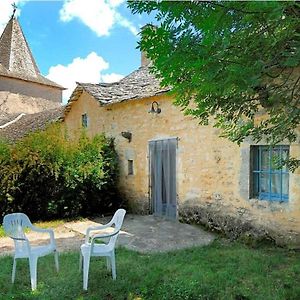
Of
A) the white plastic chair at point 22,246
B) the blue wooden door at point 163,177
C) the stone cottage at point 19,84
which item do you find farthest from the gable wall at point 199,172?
the stone cottage at point 19,84

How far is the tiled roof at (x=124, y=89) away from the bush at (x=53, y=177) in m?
1.88

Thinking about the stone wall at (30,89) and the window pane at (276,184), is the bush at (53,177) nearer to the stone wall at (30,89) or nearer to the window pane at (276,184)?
the window pane at (276,184)

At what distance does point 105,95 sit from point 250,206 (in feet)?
23.2

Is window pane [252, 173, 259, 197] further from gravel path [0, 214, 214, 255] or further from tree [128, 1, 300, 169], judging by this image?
tree [128, 1, 300, 169]

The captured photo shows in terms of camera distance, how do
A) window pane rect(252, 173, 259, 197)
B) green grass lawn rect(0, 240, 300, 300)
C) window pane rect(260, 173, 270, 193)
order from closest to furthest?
green grass lawn rect(0, 240, 300, 300)
window pane rect(260, 173, 270, 193)
window pane rect(252, 173, 259, 197)

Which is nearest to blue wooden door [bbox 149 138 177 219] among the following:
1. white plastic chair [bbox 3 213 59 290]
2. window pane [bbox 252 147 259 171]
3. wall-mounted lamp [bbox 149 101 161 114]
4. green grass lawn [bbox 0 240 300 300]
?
wall-mounted lamp [bbox 149 101 161 114]

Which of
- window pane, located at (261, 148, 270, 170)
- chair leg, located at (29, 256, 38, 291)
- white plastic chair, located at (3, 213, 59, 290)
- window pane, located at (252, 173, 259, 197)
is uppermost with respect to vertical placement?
window pane, located at (261, 148, 270, 170)

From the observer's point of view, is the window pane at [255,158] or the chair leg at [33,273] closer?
the chair leg at [33,273]

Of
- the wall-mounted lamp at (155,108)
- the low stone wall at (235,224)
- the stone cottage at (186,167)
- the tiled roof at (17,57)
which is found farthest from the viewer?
the tiled roof at (17,57)

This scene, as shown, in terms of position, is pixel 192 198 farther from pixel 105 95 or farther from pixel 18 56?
pixel 18 56

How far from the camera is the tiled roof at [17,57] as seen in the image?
85.9 ft

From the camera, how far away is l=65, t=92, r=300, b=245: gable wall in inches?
263

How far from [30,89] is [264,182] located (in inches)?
931

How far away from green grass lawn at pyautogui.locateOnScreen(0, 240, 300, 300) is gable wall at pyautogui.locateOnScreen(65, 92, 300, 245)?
0.91 metres
